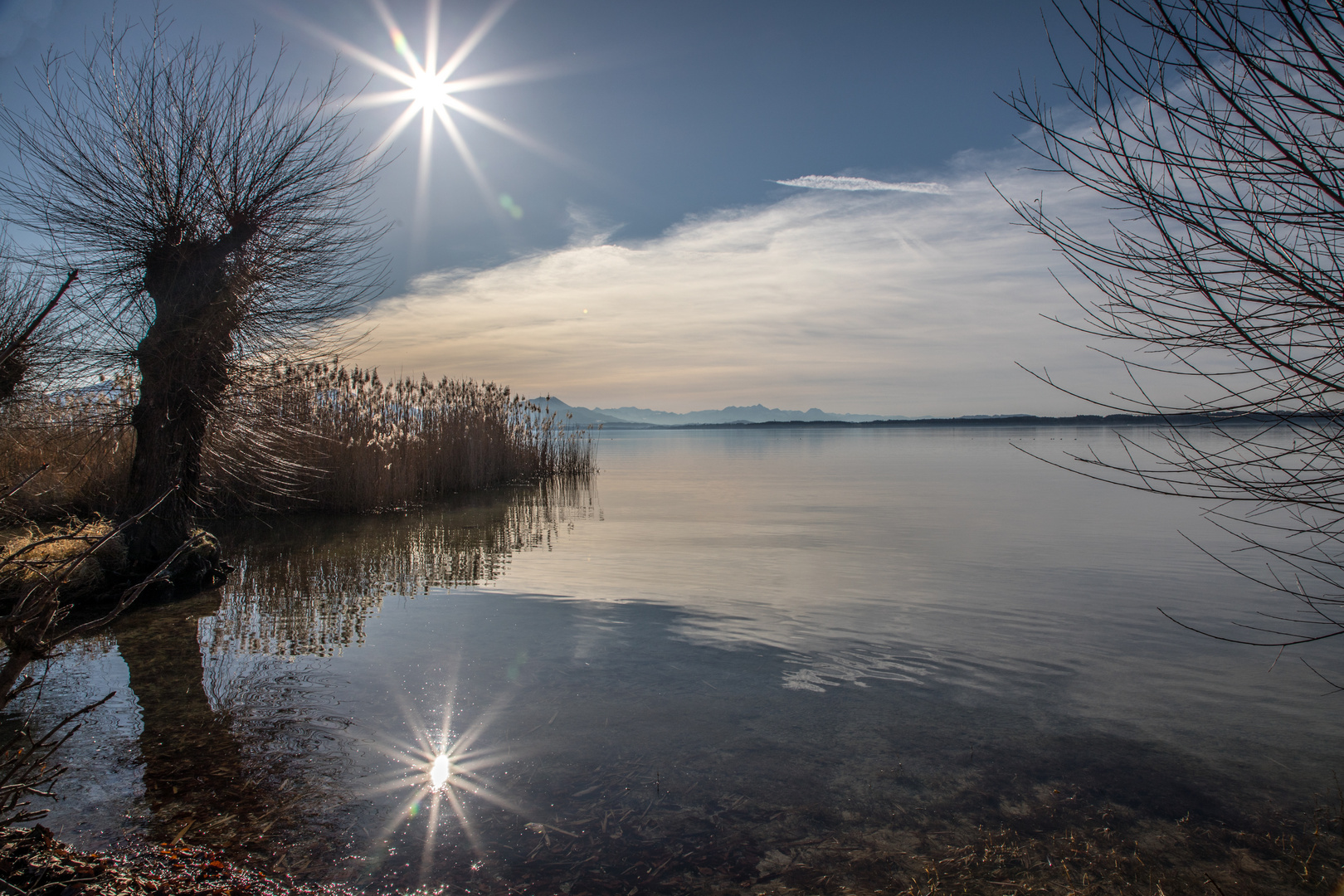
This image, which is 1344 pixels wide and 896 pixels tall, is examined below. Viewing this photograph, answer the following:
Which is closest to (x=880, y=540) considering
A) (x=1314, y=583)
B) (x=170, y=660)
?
(x=1314, y=583)

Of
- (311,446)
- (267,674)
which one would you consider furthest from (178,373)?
(311,446)

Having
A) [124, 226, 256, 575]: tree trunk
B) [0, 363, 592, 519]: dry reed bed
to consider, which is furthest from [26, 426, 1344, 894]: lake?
[0, 363, 592, 519]: dry reed bed

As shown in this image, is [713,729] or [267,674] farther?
[267,674]

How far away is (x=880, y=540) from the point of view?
9.26 metres

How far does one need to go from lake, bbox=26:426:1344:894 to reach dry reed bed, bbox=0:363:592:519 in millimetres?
1660

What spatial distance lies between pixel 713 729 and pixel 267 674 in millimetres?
2721

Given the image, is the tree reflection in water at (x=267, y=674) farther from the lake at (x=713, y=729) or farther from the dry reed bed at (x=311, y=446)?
the dry reed bed at (x=311, y=446)

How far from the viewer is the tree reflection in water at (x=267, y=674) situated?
8.93ft

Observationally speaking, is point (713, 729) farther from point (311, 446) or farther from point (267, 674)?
point (311, 446)

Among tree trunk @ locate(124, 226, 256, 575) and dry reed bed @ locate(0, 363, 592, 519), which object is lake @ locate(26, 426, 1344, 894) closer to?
tree trunk @ locate(124, 226, 256, 575)

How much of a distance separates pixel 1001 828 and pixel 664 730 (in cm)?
153

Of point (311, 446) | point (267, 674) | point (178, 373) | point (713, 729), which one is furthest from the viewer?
point (311, 446)

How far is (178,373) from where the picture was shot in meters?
6.56

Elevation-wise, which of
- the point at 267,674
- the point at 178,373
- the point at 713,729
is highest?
the point at 178,373
